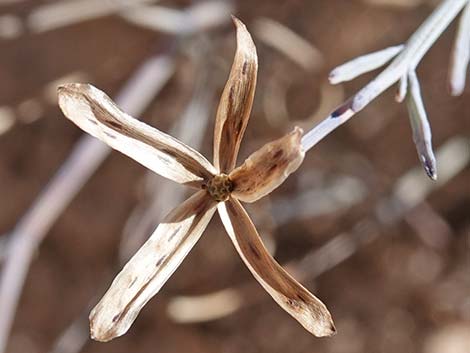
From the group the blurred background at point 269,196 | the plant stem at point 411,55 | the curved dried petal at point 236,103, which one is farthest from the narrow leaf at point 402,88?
the blurred background at point 269,196

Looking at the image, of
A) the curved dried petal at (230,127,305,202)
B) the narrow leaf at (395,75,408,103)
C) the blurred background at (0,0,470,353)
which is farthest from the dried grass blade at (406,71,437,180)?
the blurred background at (0,0,470,353)

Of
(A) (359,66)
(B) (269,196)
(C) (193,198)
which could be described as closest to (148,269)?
(C) (193,198)

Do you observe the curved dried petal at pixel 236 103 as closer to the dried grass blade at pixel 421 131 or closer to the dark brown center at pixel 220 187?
the dark brown center at pixel 220 187

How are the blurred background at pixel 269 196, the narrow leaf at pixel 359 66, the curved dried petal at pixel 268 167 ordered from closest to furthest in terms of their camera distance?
the curved dried petal at pixel 268 167
the narrow leaf at pixel 359 66
the blurred background at pixel 269 196

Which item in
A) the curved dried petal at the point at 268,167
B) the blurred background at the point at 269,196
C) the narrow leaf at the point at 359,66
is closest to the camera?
the curved dried petal at the point at 268,167

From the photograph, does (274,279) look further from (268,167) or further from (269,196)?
(269,196)
